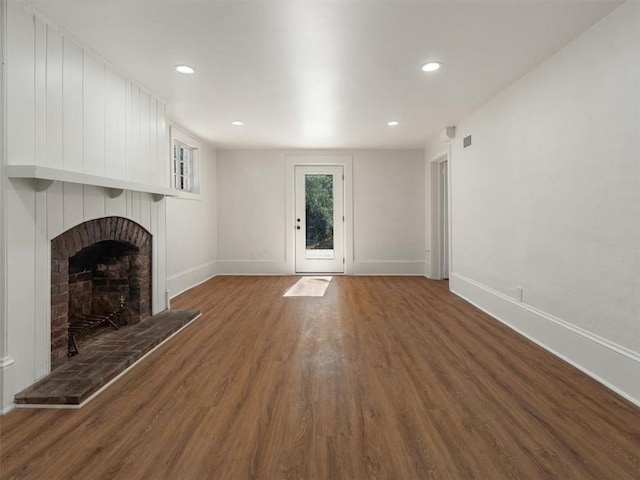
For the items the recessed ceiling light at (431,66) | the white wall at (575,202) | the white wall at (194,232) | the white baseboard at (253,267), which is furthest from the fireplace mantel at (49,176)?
the white baseboard at (253,267)

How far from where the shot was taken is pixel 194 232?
5625mm

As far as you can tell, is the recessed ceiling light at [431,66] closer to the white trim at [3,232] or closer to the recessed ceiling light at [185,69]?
the recessed ceiling light at [185,69]

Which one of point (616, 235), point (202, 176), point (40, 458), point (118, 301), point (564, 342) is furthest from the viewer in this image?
point (202, 176)

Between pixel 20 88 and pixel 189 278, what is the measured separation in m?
3.67

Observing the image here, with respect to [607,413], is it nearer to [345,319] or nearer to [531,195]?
[531,195]

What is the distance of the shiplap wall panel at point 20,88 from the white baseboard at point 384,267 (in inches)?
209

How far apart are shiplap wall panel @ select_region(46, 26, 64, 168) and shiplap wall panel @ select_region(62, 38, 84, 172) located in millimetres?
35

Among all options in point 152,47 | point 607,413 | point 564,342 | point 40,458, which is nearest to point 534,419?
point 607,413

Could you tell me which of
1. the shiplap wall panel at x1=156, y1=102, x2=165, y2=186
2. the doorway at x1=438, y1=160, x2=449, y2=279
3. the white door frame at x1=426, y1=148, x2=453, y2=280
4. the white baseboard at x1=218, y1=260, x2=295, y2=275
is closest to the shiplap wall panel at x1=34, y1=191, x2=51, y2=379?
the shiplap wall panel at x1=156, y1=102, x2=165, y2=186

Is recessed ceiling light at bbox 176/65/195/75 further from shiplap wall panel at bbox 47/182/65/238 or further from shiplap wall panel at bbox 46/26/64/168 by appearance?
shiplap wall panel at bbox 47/182/65/238

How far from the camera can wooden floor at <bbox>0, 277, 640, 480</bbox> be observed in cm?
A: 153

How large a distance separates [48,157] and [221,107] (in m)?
2.14

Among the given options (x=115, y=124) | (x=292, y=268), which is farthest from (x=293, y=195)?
(x=115, y=124)

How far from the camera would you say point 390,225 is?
6684mm
